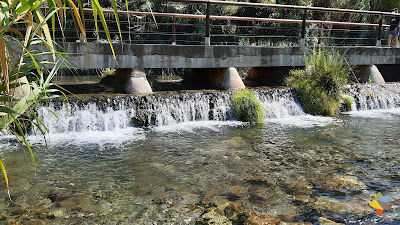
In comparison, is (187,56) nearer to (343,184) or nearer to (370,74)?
(343,184)

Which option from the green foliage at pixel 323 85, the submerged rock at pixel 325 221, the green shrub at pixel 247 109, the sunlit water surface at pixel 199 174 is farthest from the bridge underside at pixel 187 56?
the submerged rock at pixel 325 221

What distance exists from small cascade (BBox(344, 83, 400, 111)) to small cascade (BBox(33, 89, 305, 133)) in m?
2.03

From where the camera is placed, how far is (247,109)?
9.44 m

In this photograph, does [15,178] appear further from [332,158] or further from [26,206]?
[332,158]

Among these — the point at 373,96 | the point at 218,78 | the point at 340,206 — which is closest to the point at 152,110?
the point at 218,78

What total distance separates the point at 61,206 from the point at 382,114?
29.5 feet

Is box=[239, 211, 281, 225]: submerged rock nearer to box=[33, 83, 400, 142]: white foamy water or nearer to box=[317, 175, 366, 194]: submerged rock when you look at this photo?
box=[317, 175, 366, 194]: submerged rock

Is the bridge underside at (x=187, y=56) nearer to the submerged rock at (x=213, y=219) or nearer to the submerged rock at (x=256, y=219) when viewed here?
the submerged rock at (x=213, y=219)

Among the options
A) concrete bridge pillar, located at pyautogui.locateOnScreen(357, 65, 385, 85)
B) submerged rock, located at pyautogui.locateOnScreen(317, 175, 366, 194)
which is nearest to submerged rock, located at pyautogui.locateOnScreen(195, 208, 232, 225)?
submerged rock, located at pyautogui.locateOnScreen(317, 175, 366, 194)

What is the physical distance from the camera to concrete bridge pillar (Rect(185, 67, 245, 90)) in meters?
10.6

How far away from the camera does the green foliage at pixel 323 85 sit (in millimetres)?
10164

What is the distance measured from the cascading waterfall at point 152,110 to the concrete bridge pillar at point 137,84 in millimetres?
596

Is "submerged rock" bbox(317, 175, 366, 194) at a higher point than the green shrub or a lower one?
lower

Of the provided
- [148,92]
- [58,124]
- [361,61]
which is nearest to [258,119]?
[148,92]
